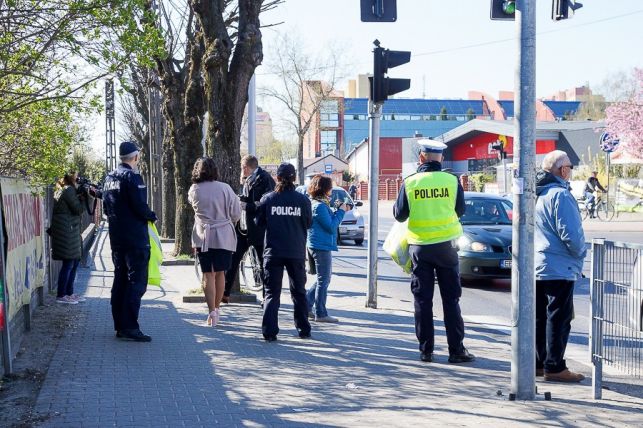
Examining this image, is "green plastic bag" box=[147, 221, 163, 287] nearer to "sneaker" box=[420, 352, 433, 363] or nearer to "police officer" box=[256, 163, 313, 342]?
"police officer" box=[256, 163, 313, 342]

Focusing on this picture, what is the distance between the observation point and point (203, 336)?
945 cm

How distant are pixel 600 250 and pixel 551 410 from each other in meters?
1.33

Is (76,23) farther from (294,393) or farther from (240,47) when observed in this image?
(294,393)

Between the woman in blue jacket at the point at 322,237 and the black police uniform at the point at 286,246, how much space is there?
Answer: 3.62 feet

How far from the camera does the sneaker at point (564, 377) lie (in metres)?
7.29

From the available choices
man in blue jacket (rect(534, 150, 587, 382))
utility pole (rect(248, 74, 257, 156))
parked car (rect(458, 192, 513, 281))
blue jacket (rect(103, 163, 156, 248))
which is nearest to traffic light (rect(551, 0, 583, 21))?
man in blue jacket (rect(534, 150, 587, 382))

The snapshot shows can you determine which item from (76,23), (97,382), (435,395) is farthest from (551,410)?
(76,23)

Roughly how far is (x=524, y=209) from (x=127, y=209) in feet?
14.4

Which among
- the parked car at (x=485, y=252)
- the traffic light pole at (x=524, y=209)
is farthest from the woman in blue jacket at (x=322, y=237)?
the parked car at (x=485, y=252)

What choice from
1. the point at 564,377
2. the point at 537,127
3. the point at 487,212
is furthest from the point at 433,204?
the point at 537,127

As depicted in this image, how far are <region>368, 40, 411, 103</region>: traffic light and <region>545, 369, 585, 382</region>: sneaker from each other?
5110 millimetres

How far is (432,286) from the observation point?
322 inches

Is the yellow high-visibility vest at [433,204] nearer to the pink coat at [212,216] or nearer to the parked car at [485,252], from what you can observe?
the pink coat at [212,216]

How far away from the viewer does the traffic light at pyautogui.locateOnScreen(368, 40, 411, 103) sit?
11.4 metres
